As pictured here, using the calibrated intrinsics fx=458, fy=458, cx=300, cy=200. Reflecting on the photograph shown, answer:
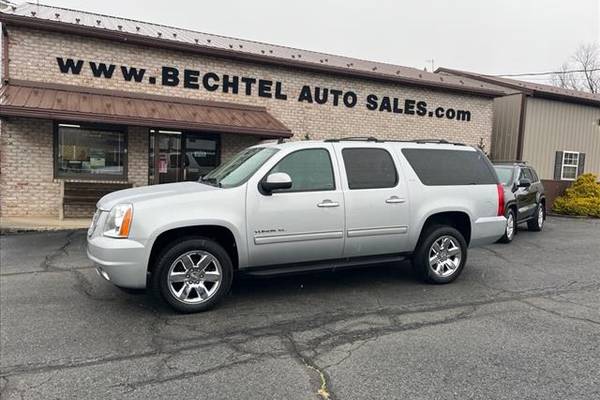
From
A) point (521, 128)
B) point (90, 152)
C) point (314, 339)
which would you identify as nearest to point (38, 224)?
point (90, 152)

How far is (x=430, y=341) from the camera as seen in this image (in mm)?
4121

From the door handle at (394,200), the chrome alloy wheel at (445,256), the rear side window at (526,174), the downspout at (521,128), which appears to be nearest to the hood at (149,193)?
the door handle at (394,200)

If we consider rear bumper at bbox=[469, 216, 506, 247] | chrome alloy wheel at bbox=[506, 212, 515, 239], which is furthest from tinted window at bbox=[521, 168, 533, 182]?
rear bumper at bbox=[469, 216, 506, 247]

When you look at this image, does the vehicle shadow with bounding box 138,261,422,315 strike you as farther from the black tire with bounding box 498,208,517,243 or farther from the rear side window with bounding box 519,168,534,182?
the rear side window with bounding box 519,168,534,182

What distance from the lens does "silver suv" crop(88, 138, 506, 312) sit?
4.62m

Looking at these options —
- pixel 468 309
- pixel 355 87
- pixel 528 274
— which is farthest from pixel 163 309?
pixel 355 87

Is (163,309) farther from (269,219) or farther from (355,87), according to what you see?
(355,87)

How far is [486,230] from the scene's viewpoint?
6312 mm

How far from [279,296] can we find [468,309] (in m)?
2.14

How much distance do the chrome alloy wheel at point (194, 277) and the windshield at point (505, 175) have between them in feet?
24.1

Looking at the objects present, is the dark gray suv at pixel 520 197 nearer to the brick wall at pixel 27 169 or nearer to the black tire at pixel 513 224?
the black tire at pixel 513 224

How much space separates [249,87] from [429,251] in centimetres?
852

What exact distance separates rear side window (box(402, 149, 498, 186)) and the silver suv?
0.05ft

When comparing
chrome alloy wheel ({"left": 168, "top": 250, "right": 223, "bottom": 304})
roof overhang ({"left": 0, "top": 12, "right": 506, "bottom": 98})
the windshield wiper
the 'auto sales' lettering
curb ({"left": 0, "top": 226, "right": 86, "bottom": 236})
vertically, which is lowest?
curb ({"left": 0, "top": 226, "right": 86, "bottom": 236})
